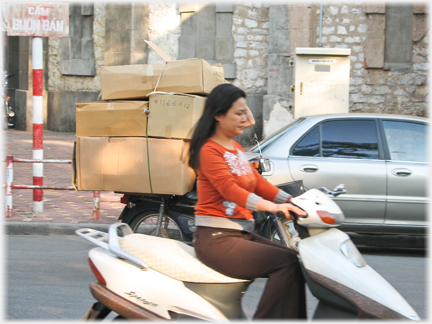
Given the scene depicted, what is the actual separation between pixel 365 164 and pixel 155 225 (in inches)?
97.3

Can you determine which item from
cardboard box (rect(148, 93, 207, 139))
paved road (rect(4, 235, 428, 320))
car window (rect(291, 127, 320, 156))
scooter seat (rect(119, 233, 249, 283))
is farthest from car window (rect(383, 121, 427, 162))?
scooter seat (rect(119, 233, 249, 283))

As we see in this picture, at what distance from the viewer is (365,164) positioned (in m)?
5.88

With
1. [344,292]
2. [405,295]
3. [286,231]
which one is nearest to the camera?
[344,292]

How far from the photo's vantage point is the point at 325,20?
13.9 m

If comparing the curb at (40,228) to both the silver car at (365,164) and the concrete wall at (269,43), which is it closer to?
the silver car at (365,164)

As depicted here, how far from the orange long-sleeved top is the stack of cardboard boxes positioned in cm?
209

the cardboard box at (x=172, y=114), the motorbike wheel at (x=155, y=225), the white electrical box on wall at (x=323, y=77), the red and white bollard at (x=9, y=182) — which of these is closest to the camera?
the cardboard box at (x=172, y=114)

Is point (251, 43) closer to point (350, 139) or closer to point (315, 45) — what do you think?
point (315, 45)

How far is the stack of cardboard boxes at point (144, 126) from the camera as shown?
193 inches

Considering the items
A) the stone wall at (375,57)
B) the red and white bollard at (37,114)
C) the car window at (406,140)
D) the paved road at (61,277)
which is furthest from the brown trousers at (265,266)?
the stone wall at (375,57)

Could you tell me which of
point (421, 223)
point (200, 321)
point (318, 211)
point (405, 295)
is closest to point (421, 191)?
point (421, 223)

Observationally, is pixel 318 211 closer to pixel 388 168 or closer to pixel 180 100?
pixel 180 100

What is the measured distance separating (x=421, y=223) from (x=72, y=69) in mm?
13199

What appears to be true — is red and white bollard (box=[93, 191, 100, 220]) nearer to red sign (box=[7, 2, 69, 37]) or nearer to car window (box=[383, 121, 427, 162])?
red sign (box=[7, 2, 69, 37])
